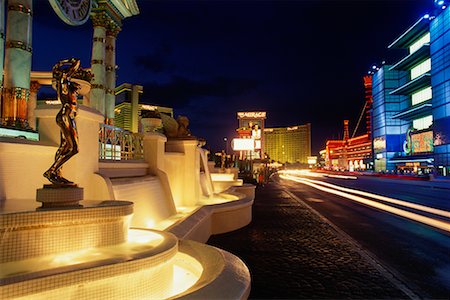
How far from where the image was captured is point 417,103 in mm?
61375

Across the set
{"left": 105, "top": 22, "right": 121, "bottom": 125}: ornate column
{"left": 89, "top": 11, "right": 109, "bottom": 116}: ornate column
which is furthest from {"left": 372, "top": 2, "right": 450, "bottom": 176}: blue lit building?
{"left": 89, "top": 11, "right": 109, "bottom": 116}: ornate column

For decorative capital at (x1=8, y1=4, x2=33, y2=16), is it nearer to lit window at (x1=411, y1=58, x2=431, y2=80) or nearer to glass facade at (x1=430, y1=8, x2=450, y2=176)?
glass facade at (x1=430, y1=8, x2=450, y2=176)

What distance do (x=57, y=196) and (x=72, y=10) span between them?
12796 mm

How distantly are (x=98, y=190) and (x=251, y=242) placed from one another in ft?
13.8

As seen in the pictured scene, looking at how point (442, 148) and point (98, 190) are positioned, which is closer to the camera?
point (98, 190)

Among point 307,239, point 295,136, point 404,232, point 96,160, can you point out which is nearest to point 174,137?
point 96,160

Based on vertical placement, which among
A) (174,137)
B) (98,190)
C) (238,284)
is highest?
(174,137)

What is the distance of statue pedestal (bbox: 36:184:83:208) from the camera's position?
4371 millimetres

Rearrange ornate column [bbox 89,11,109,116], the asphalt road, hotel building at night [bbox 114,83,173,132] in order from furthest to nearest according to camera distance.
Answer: hotel building at night [bbox 114,83,173,132] → ornate column [bbox 89,11,109,116] → the asphalt road

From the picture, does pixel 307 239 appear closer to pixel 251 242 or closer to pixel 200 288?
pixel 251 242

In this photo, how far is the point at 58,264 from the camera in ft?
12.0

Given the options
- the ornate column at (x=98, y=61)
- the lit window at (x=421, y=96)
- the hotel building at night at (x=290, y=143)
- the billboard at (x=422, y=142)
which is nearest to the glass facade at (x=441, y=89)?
the billboard at (x=422, y=142)

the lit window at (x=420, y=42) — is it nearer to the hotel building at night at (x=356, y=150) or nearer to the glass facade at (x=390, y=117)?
the glass facade at (x=390, y=117)

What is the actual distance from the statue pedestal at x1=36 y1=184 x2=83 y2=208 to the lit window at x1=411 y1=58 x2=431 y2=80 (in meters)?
69.1
